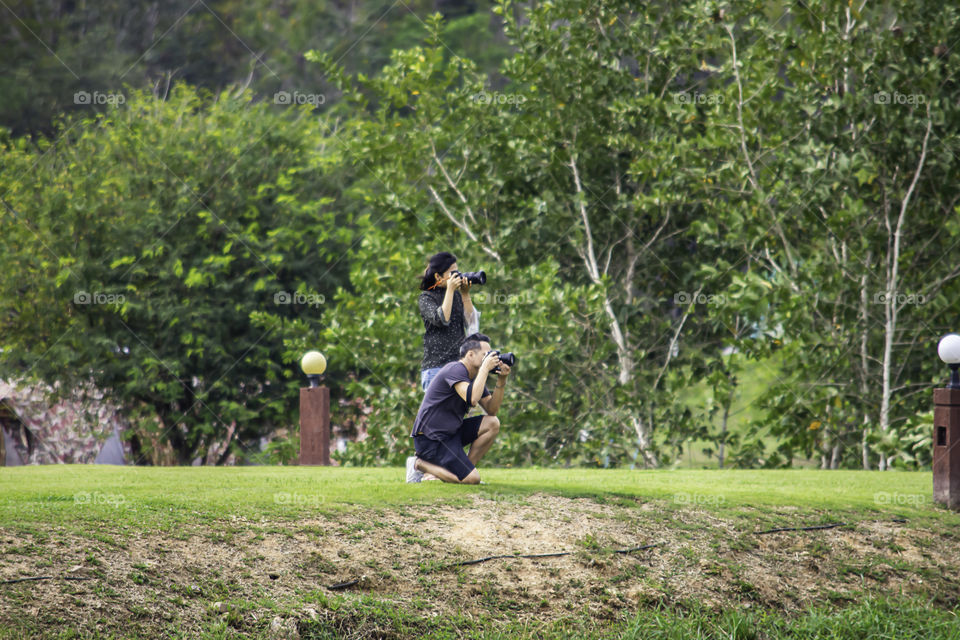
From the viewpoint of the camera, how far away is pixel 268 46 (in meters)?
33.4

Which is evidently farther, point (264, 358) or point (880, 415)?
point (264, 358)

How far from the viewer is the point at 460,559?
6.09 meters

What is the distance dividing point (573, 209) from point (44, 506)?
9.49 metres

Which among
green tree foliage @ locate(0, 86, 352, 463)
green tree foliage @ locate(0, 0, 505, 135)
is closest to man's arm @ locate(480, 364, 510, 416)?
green tree foliage @ locate(0, 86, 352, 463)

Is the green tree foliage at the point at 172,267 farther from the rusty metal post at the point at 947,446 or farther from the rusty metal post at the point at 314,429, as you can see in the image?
the rusty metal post at the point at 947,446

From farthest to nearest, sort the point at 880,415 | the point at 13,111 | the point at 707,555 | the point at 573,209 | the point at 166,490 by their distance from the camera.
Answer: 1. the point at 13,111
2. the point at 573,209
3. the point at 880,415
4. the point at 166,490
5. the point at 707,555

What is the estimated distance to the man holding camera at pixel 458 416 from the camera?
24.0 ft

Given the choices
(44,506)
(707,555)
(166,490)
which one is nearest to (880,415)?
(707,555)

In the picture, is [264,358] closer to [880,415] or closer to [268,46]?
[880,415]

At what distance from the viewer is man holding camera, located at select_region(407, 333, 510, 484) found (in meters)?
7.32

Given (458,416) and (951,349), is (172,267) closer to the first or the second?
(458,416)

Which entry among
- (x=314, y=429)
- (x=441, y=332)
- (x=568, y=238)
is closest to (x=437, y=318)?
(x=441, y=332)

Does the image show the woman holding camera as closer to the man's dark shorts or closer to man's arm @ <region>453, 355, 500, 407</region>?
the man's dark shorts

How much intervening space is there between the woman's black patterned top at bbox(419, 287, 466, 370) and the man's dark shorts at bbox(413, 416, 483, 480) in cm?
55
